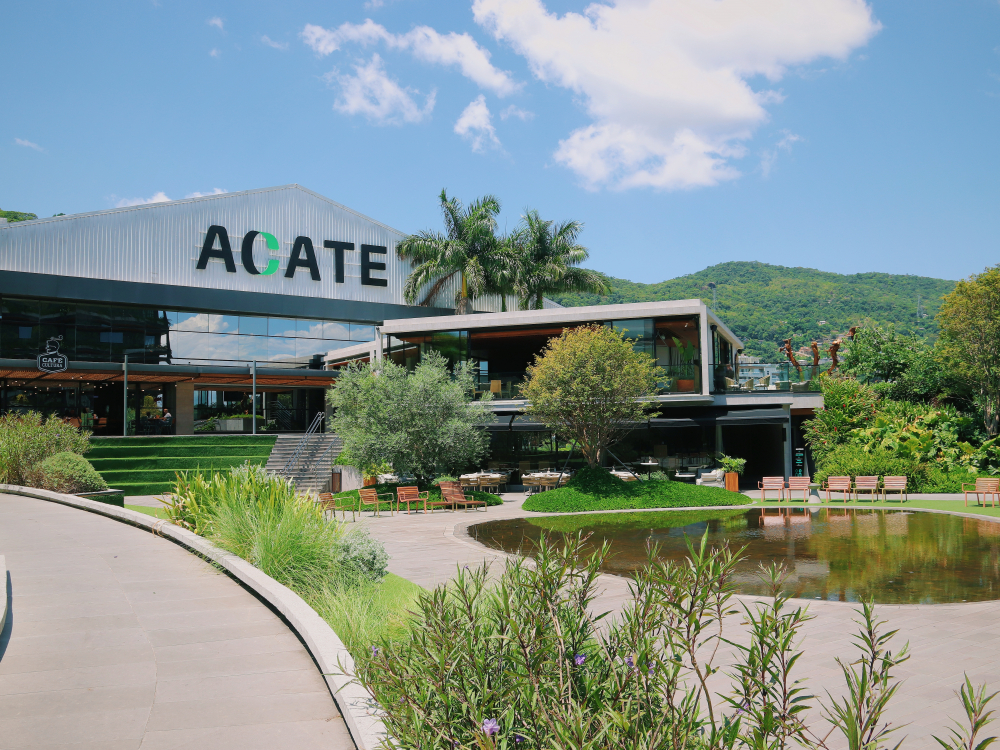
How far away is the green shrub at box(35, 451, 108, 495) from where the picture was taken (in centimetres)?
1503

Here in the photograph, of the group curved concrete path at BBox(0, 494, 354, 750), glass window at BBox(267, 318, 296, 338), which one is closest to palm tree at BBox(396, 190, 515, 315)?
glass window at BBox(267, 318, 296, 338)

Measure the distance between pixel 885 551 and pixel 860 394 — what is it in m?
14.4

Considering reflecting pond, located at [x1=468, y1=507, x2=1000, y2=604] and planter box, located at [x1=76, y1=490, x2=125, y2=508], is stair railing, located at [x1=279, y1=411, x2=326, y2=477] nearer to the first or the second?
planter box, located at [x1=76, y1=490, x2=125, y2=508]

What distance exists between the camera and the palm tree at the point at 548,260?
3456 cm

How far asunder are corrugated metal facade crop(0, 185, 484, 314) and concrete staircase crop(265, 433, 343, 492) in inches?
341

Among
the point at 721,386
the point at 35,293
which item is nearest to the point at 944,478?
the point at 721,386

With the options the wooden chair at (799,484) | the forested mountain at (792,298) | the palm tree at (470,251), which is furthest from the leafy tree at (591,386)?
the forested mountain at (792,298)

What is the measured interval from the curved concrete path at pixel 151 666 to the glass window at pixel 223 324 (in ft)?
81.7

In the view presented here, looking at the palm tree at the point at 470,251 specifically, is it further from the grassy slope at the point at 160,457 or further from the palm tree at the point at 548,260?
the grassy slope at the point at 160,457

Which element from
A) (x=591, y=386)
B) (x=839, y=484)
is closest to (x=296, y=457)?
(x=591, y=386)

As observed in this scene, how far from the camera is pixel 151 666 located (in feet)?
16.8

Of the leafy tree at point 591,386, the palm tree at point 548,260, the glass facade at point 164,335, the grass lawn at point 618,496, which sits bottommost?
the grass lawn at point 618,496

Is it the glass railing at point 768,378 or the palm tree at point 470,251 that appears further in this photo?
the palm tree at point 470,251

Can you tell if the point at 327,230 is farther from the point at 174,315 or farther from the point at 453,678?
the point at 453,678
